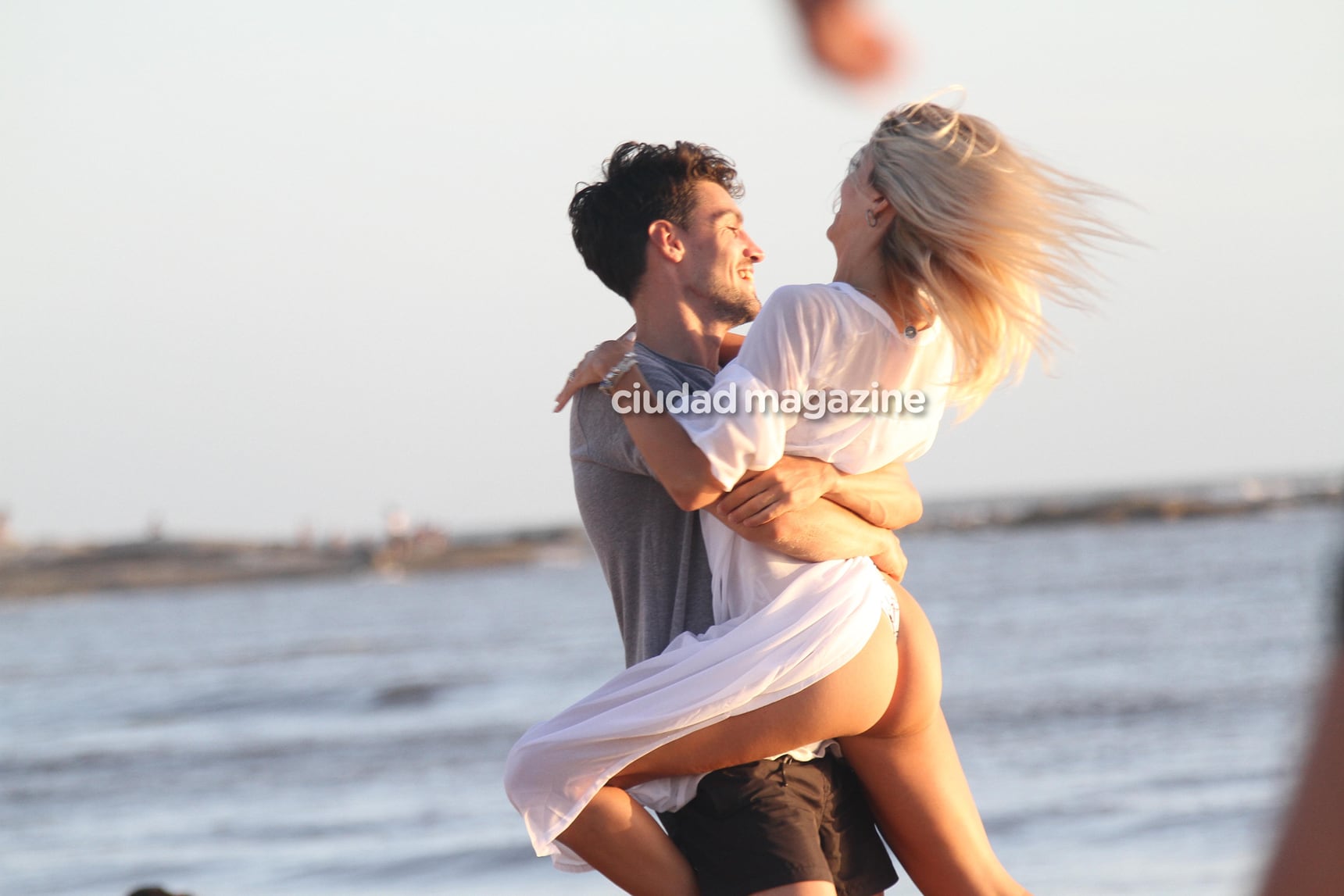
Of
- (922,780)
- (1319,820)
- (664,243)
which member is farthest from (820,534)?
(1319,820)

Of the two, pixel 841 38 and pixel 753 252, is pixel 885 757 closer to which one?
pixel 753 252

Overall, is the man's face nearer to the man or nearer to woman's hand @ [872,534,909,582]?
the man

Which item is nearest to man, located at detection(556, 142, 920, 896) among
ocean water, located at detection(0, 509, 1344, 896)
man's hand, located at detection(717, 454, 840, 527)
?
man's hand, located at detection(717, 454, 840, 527)

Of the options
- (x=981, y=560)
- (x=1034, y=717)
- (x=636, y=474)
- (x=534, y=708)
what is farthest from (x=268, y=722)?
(x=981, y=560)

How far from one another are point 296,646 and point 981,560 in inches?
691

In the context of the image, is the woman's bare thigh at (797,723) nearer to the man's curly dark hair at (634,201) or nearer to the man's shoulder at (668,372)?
the man's shoulder at (668,372)

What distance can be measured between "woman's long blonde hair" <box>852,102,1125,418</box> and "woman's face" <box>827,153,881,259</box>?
0.08ft

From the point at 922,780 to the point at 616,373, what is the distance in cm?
103

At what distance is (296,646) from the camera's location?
1001 inches

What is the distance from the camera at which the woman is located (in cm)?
265

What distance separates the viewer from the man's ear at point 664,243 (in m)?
3.07

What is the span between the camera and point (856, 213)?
111 inches

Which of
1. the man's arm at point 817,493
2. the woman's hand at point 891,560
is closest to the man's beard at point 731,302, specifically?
the man's arm at point 817,493

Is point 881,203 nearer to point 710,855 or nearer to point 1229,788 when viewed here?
point 710,855
